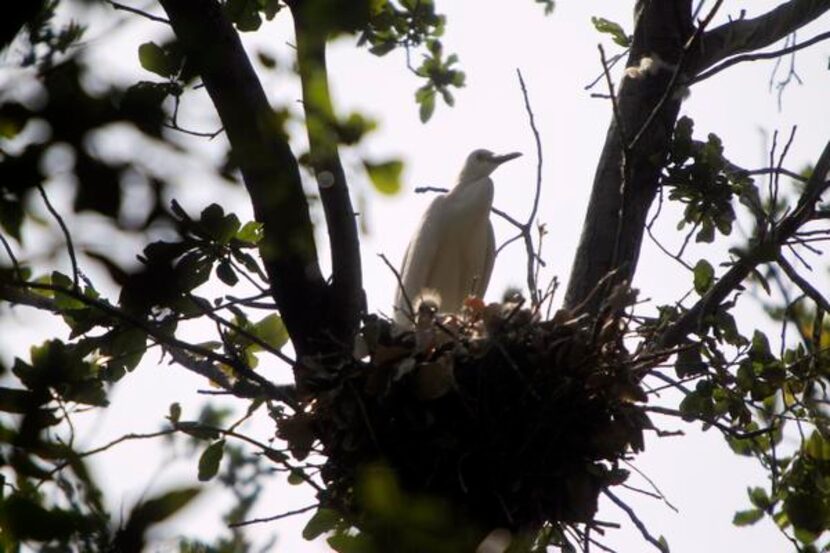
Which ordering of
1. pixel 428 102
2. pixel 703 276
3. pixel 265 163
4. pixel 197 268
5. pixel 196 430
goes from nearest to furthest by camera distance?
pixel 265 163 < pixel 196 430 < pixel 197 268 < pixel 703 276 < pixel 428 102

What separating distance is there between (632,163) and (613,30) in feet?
3.50

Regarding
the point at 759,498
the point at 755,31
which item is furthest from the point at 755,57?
the point at 759,498

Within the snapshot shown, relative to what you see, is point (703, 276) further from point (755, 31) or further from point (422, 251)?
point (422, 251)

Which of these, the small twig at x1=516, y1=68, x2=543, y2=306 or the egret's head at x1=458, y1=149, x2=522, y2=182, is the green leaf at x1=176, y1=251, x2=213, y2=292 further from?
the egret's head at x1=458, y1=149, x2=522, y2=182

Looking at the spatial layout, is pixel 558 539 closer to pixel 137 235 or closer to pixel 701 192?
pixel 701 192

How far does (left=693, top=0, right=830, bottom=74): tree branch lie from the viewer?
14.7 feet

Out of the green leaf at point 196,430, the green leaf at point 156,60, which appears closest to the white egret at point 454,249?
the green leaf at point 196,430

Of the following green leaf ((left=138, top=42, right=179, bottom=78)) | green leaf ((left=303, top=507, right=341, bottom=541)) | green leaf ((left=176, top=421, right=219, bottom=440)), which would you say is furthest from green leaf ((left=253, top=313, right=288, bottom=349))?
green leaf ((left=138, top=42, right=179, bottom=78))

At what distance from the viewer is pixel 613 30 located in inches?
185

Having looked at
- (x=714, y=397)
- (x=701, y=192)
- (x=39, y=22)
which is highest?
(x=701, y=192)

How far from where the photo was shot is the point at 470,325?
360 centimetres

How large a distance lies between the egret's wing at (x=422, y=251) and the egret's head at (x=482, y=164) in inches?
22.1

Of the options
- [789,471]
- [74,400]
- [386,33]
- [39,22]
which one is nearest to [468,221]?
[386,33]

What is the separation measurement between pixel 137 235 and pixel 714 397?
278cm
